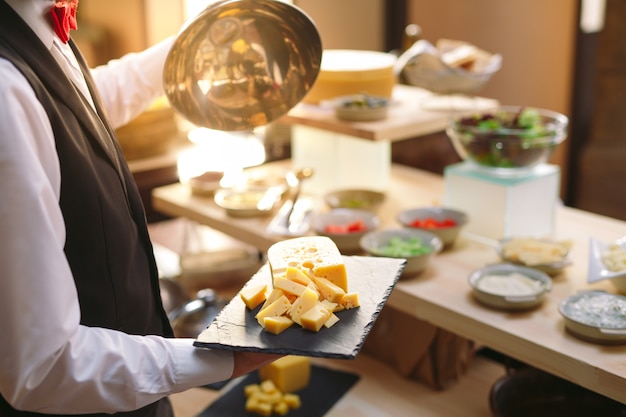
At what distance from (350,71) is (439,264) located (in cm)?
65

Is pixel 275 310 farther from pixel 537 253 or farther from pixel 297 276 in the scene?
pixel 537 253

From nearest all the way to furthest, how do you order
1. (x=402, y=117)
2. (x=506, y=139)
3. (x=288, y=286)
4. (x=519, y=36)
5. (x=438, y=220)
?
(x=288, y=286) → (x=506, y=139) → (x=438, y=220) → (x=402, y=117) → (x=519, y=36)

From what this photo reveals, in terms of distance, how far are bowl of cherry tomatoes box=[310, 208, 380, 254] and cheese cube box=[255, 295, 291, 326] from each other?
30.7 inches

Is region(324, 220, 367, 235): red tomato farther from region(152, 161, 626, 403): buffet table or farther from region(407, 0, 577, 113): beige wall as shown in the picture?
region(407, 0, 577, 113): beige wall

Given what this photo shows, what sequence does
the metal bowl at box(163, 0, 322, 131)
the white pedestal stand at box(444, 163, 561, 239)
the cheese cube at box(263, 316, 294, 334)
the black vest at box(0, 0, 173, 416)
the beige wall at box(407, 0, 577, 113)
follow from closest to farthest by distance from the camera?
the black vest at box(0, 0, 173, 416) < the cheese cube at box(263, 316, 294, 334) < the metal bowl at box(163, 0, 322, 131) < the white pedestal stand at box(444, 163, 561, 239) < the beige wall at box(407, 0, 577, 113)

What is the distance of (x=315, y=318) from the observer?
44.5 inches

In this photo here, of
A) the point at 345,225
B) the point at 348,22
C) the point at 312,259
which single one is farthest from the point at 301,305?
the point at 348,22

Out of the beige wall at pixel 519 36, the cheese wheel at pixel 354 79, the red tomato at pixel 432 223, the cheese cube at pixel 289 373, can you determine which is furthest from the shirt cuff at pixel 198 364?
the beige wall at pixel 519 36

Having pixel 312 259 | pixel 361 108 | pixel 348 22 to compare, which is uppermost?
pixel 348 22

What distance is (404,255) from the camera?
69.3 inches

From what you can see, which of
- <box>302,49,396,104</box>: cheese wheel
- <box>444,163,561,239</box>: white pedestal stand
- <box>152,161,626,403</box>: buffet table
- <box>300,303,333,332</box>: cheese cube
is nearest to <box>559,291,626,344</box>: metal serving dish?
<box>152,161,626,403</box>: buffet table

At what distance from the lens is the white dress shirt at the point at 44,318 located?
0.92 meters

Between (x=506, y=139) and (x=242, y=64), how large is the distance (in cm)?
82

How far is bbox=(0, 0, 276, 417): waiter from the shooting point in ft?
3.05
